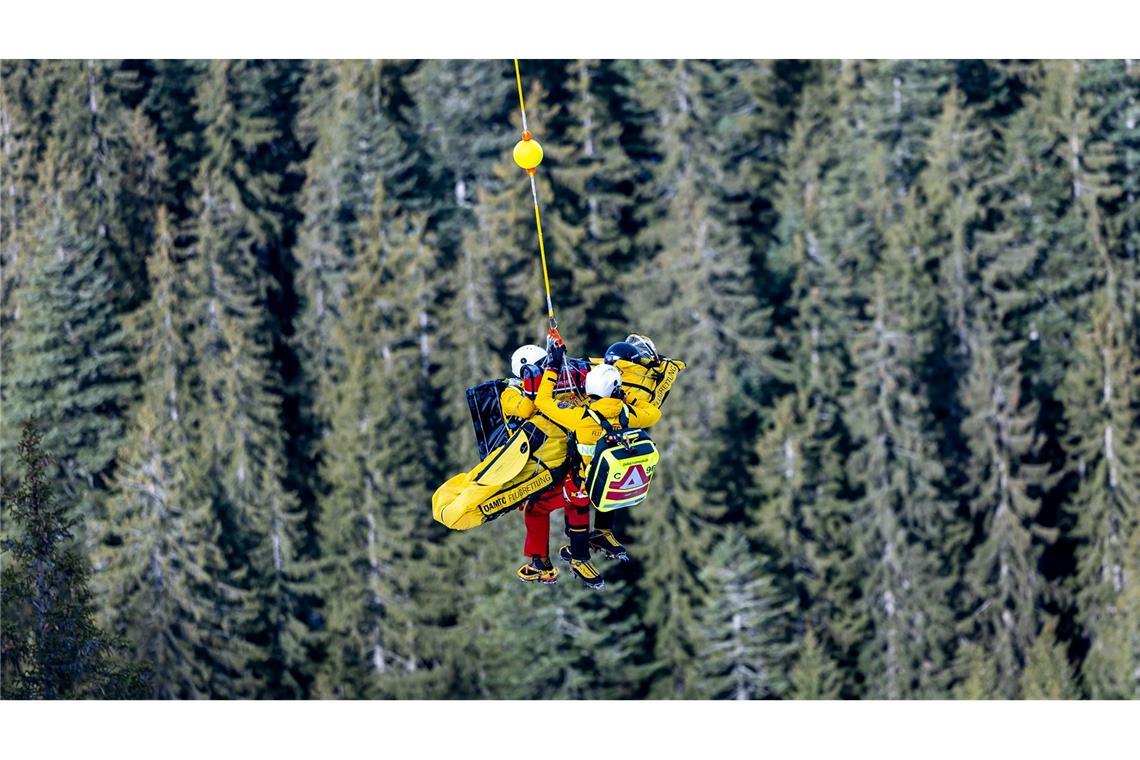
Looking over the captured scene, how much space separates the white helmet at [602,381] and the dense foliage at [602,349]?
85.2 ft

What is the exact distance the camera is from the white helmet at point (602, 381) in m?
16.1

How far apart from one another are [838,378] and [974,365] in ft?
9.45

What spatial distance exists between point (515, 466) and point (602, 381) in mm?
967

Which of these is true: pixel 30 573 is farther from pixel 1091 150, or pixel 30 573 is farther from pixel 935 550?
pixel 1091 150

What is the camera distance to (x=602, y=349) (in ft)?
149

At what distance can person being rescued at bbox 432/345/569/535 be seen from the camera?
1625cm

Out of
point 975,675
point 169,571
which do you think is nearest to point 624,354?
point 169,571

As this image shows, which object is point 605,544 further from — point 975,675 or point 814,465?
point 975,675

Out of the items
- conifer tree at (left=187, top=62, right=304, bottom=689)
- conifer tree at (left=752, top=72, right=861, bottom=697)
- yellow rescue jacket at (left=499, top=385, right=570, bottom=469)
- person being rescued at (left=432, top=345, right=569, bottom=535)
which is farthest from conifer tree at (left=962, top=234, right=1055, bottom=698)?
person being rescued at (left=432, top=345, right=569, bottom=535)

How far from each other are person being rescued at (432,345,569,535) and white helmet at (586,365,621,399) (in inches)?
19.3

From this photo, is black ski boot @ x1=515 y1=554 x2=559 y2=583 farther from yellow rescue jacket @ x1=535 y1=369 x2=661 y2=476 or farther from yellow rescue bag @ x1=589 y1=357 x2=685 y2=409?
yellow rescue bag @ x1=589 y1=357 x2=685 y2=409

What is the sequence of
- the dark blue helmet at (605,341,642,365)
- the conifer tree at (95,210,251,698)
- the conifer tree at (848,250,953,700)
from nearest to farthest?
the dark blue helmet at (605,341,642,365) → the conifer tree at (95,210,251,698) → the conifer tree at (848,250,953,700)

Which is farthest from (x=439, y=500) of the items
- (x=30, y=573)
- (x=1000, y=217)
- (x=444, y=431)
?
(x=1000, y=217)

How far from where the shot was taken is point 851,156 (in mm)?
47438
